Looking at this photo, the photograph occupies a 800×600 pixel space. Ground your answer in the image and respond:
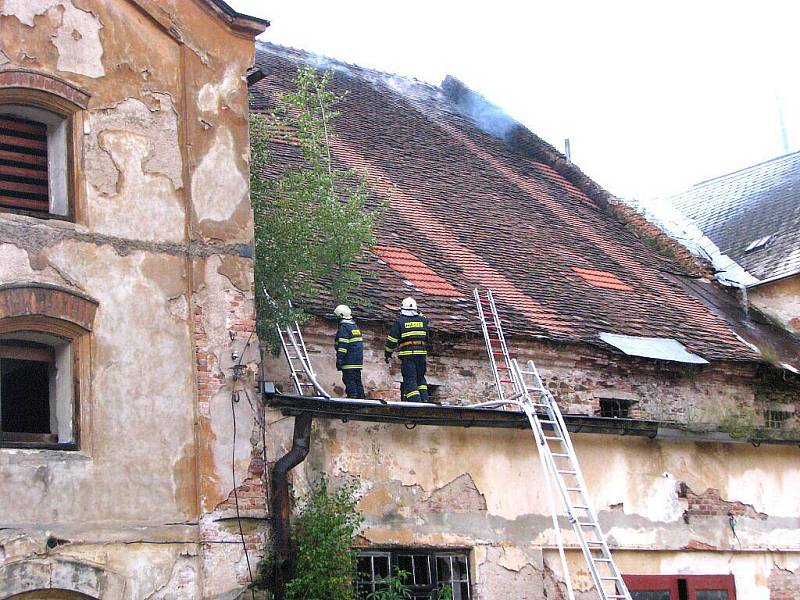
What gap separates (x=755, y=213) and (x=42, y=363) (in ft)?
48.6

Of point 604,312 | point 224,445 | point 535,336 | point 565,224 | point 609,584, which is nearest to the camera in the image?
point 224,445

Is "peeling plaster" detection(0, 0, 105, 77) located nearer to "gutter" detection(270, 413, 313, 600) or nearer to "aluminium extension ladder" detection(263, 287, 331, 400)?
"aluminium extension ladder" detection(263, 287, 331, 400)

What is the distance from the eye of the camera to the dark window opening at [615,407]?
615 inches

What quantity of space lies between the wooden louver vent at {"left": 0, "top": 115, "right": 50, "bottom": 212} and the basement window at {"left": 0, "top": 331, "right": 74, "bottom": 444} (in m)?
1.23

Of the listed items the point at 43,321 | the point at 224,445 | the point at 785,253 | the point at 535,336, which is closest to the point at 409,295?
the point at 535,336

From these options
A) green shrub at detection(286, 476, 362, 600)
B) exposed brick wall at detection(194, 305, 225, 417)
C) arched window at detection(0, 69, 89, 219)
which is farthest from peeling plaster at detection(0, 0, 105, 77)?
green shrub at detection(286, 476, 362, 600)

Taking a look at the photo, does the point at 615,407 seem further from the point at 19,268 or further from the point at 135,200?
the point at 19,268

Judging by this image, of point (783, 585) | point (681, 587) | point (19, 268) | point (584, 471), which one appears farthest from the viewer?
point (783, 585)

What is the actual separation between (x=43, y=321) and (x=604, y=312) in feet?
27.2

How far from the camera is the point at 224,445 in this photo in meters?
11.2

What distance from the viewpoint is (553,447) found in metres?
13.8

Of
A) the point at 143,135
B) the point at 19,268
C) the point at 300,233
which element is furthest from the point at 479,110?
the point at 19,268

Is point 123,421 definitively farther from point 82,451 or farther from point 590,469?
point 590,469


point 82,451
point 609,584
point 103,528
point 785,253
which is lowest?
point 609,584
